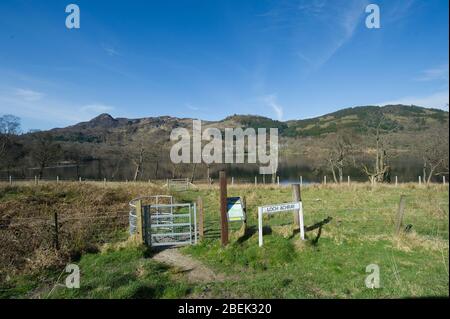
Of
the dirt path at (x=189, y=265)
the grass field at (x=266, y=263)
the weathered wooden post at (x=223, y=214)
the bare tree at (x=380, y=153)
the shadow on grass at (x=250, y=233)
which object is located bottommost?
the dirt path at (x=189, y=265)

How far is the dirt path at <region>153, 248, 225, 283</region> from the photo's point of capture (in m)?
7.71

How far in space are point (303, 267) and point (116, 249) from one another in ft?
20.3

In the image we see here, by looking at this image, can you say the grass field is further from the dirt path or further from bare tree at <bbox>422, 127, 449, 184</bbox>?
bare tree at <bbox>422, 127, 449, 184</bbox>

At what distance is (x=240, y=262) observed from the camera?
28.2 ft

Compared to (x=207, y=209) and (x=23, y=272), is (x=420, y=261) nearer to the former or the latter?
(x=23, y=272)

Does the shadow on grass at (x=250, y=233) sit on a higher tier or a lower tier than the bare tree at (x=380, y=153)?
lower

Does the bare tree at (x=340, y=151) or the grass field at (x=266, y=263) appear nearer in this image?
the grass field at (x=266, y=263)

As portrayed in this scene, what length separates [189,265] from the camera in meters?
8.71

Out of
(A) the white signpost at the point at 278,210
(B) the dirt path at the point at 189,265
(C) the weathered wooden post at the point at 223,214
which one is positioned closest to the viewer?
(B) the dirt path at the point at 189,265

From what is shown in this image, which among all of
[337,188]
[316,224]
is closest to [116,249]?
[316,224]

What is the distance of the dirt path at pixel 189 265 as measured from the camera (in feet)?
25.3

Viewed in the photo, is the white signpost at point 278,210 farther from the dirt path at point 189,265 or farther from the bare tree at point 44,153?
the bare tree at point 44,153
